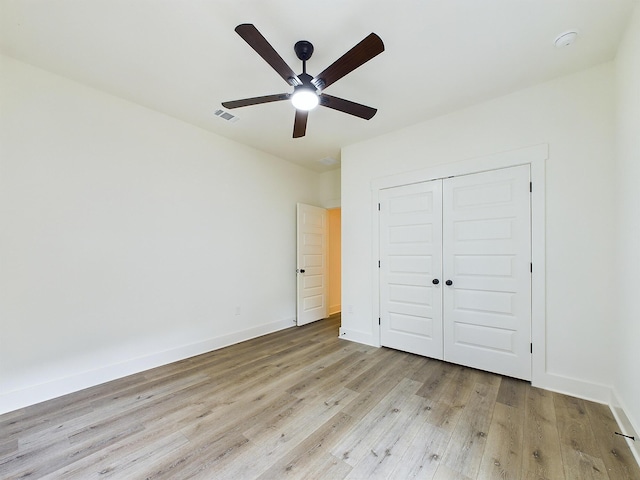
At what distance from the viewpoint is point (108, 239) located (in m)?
2.87

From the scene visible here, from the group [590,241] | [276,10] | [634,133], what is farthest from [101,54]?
[590,241]

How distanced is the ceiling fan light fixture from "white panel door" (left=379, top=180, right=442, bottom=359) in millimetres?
1876

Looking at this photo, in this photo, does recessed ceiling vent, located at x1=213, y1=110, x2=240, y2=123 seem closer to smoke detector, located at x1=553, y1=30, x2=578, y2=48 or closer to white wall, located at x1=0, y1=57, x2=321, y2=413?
white wall, located at x1=0, y1=57, x2=321, y2=413

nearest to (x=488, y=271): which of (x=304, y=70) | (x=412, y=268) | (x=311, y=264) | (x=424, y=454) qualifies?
(x=412, y=268)

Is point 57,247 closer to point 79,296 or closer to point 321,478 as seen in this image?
point 79,296

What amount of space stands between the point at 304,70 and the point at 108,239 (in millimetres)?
2598

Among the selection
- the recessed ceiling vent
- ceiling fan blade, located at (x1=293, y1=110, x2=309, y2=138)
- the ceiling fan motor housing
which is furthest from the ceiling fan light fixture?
the recessed ceiling vent

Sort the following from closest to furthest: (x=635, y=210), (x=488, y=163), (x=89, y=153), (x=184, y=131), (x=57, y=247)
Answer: (x=635, y=210), (x=57, y=247), (x=89, y=153), (x=488, y=163), (x=184, y=131)

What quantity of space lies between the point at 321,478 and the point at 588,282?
9.03 ft

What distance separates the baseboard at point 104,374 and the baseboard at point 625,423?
12.9 ft

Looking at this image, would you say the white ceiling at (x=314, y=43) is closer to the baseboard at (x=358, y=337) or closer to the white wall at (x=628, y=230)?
the white wall at (x=628, y=230)

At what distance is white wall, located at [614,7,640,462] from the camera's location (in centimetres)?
184

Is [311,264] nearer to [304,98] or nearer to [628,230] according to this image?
[304,98]

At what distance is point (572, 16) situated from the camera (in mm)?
1946
